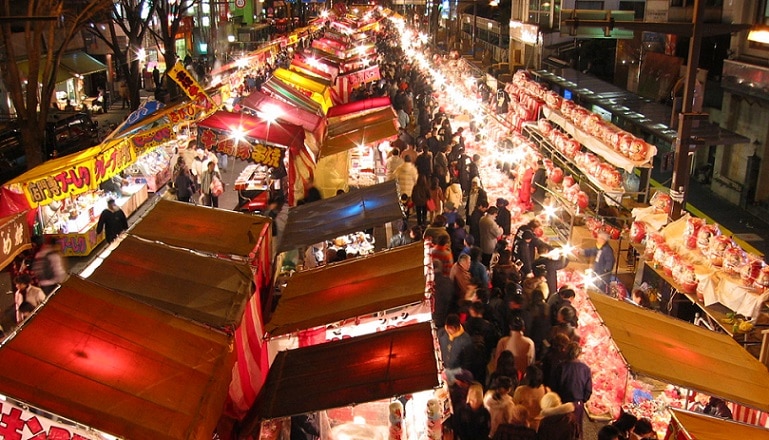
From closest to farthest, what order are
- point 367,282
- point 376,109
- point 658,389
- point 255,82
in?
point 367,282
point 658,389
point 376,109
point 255,82

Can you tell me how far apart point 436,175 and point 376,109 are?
159 inches

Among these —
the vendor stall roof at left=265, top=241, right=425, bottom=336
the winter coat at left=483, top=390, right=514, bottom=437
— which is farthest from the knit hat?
the vendor stall roof at left=265, top=241, right=425, bottom=336

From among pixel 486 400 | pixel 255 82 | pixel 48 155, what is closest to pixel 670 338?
pixel 486 400

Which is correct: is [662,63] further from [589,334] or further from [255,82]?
[589,334]

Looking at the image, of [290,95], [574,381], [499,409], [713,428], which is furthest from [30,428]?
[290,95]

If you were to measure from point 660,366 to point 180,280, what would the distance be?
4.82m

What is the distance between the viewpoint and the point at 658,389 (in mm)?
8188

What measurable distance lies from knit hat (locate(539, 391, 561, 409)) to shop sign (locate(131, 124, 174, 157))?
383 inches

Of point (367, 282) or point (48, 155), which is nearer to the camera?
point (367, 282)

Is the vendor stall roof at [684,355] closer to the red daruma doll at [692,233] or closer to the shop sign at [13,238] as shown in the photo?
the red daruma doll at [692,233]

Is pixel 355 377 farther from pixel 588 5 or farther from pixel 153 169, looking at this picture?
pixel 588 5

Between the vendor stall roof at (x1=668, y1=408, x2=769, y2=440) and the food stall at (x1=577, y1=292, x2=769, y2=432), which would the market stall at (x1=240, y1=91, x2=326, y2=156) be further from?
the vendor stall roof at (x1=668, y1=408, x2=769, y2=440)

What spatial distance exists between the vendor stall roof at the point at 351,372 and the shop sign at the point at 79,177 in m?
6.13

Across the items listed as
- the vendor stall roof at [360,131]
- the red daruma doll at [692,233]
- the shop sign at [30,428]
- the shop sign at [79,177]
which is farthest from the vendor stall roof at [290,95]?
the shop sign at [30,428]
